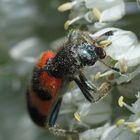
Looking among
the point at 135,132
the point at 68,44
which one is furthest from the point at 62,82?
the point at 135,132

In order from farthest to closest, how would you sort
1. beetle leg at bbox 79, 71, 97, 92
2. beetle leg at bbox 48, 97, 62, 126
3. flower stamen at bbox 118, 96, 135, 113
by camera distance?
beetle leg at bbox 48, 97, 62, 126, beetle leg at bbox 79, 71, 97, 92, flower stamen at bbox 118, 96, 135, 113

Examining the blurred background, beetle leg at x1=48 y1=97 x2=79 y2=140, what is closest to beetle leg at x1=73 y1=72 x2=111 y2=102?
beetle leg at x1=48 y1=97 x2=79 y2=140

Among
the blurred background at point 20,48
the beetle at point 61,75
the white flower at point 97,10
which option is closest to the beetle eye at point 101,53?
the beetle at point 61,75

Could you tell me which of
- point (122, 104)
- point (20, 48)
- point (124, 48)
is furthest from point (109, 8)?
point (20, 48)

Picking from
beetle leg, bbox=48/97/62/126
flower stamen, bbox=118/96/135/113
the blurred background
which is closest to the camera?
flower stamen, bbox=118/96/135/113

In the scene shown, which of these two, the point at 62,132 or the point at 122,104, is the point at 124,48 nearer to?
the point at 122,104

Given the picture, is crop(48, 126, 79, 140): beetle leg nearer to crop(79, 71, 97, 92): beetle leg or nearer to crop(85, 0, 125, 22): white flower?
crop(79, 71, 97, 92): beetle leg
